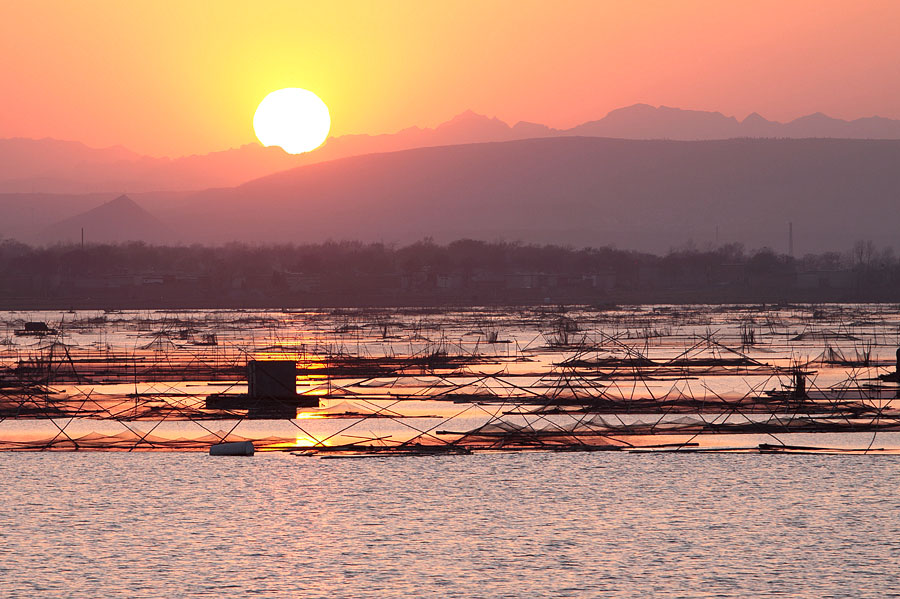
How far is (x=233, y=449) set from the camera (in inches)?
714

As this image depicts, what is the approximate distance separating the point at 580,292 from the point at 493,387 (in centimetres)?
9106

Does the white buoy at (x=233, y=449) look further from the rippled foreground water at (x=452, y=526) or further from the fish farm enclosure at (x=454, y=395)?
the fish farm enclosure at (x=454, y=395)

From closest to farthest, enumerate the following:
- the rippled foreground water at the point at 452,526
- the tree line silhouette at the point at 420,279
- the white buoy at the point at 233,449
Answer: the rippled foreground water at the point at 452,526 → the white buoy at the point at 233,449 → the tree line silhouette at the point at 420,279

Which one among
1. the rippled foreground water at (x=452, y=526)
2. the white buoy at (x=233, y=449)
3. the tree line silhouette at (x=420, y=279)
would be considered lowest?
the rippled foreground water at (x=452, y=526)

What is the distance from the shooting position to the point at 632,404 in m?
24.2

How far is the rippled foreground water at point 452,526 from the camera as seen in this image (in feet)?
36.0

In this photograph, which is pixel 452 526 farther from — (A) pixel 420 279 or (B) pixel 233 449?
(A) pixel 420 279

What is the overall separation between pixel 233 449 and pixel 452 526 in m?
5.84

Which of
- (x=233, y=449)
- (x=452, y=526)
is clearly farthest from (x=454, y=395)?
(x=452, y=526)

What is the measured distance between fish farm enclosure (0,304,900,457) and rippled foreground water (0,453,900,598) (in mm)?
1715

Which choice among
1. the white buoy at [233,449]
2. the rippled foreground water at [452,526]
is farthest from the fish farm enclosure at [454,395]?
the rippled foreground water at [452,526]

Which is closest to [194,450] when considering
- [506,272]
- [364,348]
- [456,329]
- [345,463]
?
[345,463]

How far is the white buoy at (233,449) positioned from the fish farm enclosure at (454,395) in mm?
832

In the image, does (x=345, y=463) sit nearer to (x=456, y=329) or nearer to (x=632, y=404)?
(x=632, y=404)
